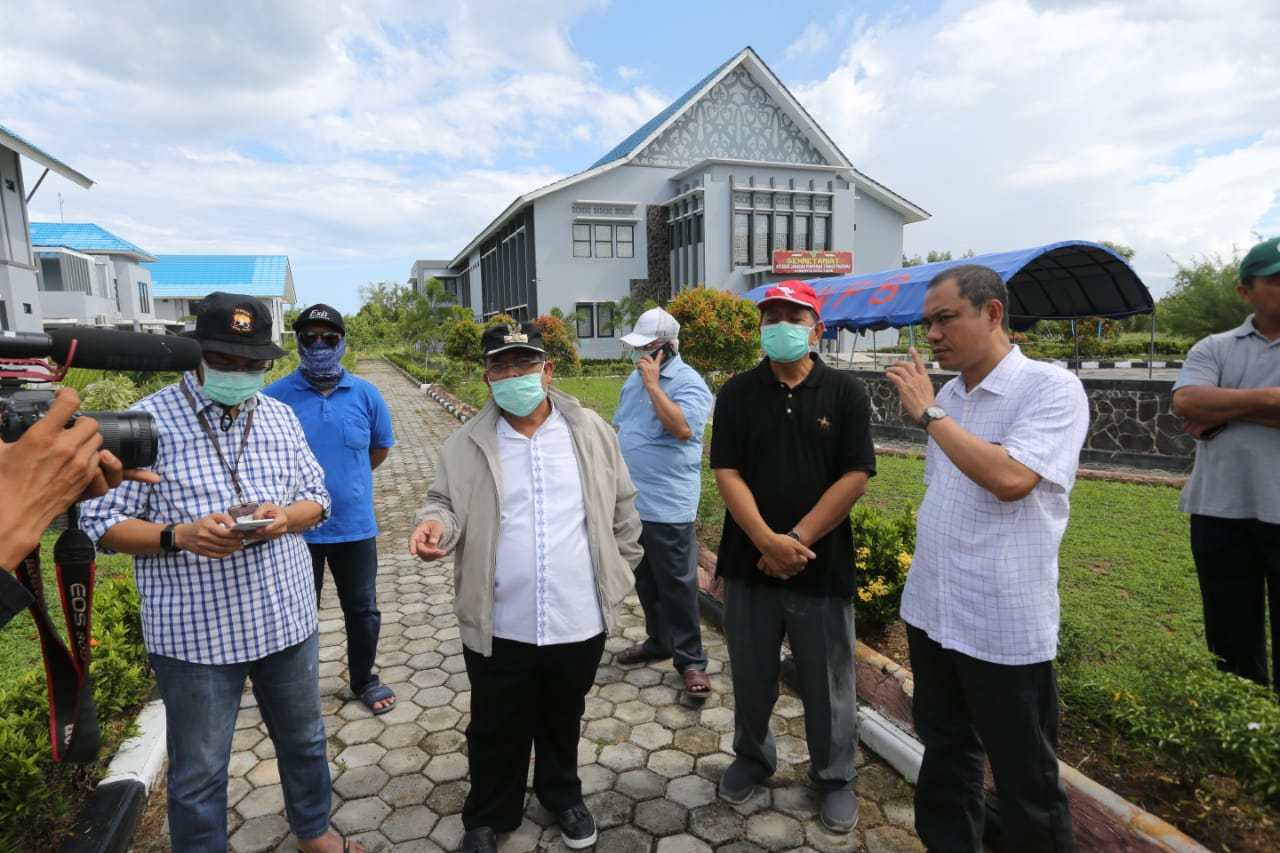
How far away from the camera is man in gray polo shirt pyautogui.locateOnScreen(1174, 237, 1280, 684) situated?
2.62m

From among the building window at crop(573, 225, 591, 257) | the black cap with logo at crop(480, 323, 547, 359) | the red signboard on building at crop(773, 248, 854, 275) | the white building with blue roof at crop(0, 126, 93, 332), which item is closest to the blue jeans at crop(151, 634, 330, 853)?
the black cap with logo at crop(480, 323, 547, 359)

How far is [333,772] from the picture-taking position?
322 centimetres

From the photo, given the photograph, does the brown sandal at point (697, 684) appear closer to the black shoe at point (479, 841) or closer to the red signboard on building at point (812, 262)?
the black shoe at point (479, 841)

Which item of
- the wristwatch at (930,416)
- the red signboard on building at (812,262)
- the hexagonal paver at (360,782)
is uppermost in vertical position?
the red signboard on building at (812,262)

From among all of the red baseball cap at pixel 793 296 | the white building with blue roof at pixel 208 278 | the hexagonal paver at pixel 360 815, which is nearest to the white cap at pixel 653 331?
the red baseball cap at pixel 793 296

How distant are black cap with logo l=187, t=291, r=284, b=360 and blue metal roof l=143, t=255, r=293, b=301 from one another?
5020 cm

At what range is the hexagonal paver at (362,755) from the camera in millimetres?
3295

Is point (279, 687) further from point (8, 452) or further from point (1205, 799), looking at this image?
point (1205, 799)

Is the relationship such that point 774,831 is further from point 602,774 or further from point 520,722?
point 520,722

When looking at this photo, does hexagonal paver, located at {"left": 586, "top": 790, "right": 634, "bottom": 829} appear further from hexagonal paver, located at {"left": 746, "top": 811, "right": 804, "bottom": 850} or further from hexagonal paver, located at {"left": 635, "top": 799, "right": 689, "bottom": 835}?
hexagonal paver, located at {"left": 746, "top": 811, "right": 804, "bottom": 850}

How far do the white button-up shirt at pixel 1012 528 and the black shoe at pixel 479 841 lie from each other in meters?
1.79

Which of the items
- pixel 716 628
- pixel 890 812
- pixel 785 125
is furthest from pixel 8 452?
pixel 785 125

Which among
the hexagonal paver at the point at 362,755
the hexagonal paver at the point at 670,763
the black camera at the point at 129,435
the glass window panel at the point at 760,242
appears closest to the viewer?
the black camera at the point at 129,435

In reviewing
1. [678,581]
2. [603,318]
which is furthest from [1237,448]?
[603,318]
